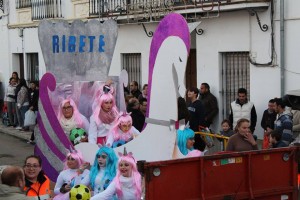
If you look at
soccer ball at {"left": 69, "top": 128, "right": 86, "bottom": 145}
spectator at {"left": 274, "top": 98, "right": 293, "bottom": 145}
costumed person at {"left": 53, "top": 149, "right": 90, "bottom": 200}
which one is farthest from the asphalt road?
spectator at {"left": 274, "top": 98, "right": 293, "bottom": 145}

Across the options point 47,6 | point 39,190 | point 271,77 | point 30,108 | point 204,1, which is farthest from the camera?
point 47,6

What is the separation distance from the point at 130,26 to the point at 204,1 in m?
3.88

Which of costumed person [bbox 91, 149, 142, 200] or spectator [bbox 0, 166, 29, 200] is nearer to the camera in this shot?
spectator [bbox 0, 166, 29, 200]

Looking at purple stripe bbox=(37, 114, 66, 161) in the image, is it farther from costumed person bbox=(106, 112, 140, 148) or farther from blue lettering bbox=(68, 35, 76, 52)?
blue lettering bbox=(68, 35, 76, 52)

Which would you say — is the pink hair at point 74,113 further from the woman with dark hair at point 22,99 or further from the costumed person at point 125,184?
the woman with dark hair at point 22,99

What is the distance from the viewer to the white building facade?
41.1ft

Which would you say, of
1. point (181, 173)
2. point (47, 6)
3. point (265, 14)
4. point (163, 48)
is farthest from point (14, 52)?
point (181, 173)

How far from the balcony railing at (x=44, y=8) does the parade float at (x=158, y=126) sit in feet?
34.6

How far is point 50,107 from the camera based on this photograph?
996 cm

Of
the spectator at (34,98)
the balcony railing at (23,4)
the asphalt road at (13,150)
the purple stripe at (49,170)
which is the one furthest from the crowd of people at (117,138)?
the balcony railing at (23,4)

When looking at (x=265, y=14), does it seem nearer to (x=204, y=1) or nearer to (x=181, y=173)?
(x=204, y=1)

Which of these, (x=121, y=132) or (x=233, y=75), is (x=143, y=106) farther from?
(x=233, y=75)

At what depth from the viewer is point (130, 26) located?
17484 millimetres

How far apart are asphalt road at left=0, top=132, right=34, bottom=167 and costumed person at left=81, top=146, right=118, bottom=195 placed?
5.84 meters
